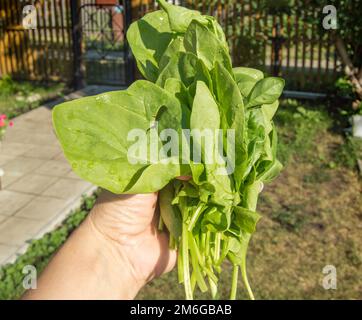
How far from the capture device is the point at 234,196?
1410 mm

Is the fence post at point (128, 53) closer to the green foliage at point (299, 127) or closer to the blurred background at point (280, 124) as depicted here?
the blurred background at point (280, 124)

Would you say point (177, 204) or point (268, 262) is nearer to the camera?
point (177, 204)

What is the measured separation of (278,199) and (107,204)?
349 centimetres

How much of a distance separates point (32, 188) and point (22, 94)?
4.56 m

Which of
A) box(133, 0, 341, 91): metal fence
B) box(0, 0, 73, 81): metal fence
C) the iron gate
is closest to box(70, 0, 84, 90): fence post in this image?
the iron gate

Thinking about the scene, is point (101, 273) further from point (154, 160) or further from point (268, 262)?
point (268, 262)

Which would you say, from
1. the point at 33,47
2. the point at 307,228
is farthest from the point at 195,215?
the point at 33,47

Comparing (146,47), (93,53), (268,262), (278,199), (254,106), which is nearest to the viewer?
(254,106)

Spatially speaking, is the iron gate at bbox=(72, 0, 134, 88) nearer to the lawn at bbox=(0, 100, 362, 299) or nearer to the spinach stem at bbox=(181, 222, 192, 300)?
the lawn at bbox=(0, 100, 362, 299)

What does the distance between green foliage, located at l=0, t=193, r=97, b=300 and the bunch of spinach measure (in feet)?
8.63

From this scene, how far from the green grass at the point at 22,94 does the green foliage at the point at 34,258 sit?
13.4 feet

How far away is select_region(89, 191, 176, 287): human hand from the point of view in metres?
1.87

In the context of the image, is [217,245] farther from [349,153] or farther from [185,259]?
[349,153]

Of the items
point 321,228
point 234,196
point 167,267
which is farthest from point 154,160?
point 321,228
